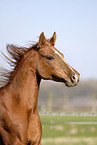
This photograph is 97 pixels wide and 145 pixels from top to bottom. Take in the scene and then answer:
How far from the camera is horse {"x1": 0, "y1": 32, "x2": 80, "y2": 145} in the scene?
408 cm

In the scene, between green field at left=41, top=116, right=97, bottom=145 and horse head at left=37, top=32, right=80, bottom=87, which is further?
green field at left=41, top=116, right=97, bottom=145

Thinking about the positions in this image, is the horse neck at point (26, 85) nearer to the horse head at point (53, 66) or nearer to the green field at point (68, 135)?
the horse head at point (53, 66)

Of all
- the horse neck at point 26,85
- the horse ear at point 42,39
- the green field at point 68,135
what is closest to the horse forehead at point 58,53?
the horse ear at point 42,39

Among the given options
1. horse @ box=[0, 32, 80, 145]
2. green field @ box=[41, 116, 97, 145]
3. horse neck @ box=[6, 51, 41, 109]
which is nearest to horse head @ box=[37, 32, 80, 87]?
horse @ box=[0, 32, 80, 145]

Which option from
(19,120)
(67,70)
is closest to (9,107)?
(19,120)

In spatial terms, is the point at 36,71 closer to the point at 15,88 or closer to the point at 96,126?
the point at 15,88

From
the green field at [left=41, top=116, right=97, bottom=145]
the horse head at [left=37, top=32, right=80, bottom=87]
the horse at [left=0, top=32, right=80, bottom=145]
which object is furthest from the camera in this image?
the green field at [left=41, top=116, right=97, bottom=145]

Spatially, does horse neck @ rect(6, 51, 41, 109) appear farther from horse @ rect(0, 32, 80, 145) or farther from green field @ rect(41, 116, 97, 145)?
green field @ rect(41, 116, 97, 145)

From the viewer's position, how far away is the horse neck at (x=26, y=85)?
14.1 feet

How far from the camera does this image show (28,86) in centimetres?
435

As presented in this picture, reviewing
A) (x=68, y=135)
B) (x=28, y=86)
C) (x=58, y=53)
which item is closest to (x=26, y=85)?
(x=28, y=86)

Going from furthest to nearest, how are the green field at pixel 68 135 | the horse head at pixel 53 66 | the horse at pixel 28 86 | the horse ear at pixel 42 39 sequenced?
the green field at pixel 68 135 < the horse ear at pixel 42 39 < the horse head at pixel 53 66 < the horse at pixel 28 86

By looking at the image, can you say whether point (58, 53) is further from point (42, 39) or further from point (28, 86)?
point (28, 86)

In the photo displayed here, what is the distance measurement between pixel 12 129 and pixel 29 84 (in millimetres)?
701
